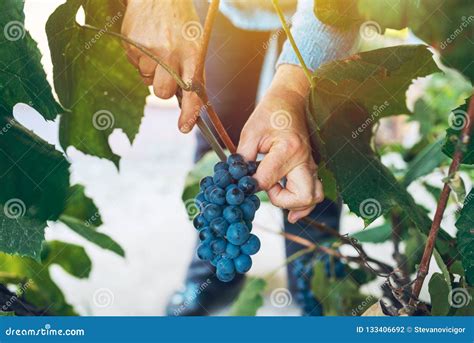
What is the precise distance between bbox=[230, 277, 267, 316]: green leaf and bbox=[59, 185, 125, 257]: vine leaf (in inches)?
8.0

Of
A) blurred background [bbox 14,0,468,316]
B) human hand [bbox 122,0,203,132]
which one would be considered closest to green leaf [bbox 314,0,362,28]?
human hand [bbox 122,0,203,132]

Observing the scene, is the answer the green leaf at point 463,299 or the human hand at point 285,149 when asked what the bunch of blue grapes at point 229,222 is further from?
the green leaf at point 463,299

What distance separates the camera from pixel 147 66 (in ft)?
2.27

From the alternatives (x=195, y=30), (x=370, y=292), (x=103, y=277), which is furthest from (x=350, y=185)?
(x=103, y=277)

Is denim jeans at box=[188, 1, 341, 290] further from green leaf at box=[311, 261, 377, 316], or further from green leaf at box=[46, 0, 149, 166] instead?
green leaf at box=[46, 0, 149, 166]

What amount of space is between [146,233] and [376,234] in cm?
71

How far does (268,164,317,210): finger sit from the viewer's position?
0.63 m

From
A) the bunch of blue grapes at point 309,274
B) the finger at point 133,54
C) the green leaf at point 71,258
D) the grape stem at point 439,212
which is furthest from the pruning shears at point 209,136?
the bunch of blue grapes at point 309,274

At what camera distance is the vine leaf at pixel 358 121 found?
2.11ft
